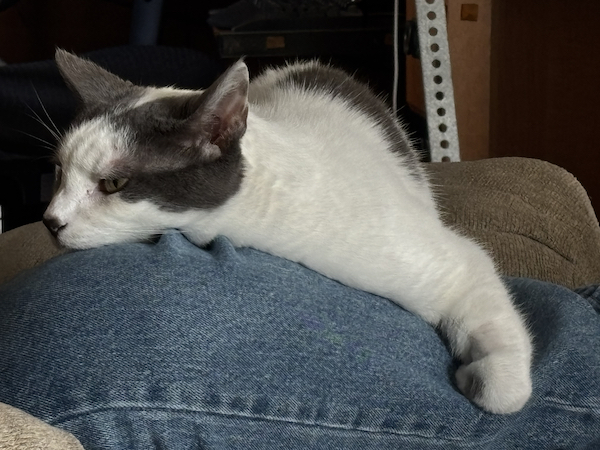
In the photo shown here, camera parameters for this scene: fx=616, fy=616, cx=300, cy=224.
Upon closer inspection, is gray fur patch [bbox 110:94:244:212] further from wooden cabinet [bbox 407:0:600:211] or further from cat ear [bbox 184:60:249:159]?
wooden cabinet [bbox 407:0:600:211]

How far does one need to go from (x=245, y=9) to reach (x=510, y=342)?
63.7 inches

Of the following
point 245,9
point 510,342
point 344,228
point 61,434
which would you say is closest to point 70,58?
point 344,228

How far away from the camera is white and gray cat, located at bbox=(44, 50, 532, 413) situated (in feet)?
2.42

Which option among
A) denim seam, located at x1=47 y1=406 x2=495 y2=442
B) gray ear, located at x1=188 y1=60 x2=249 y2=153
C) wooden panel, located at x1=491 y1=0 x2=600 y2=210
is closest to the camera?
denim seam, located at x1=47 y1=406 x2=495 y2=442

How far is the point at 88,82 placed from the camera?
85cm

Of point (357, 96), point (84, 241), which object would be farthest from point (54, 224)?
point (357, 96)

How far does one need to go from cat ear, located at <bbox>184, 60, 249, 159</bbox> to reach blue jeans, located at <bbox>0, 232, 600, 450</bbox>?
0.12 metres

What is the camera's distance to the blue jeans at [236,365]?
542mm

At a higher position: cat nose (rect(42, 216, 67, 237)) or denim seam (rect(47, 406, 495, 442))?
cat nose (rect(42, 216, 67, 237))

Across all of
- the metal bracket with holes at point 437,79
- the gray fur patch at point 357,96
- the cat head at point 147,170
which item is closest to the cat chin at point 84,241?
the cat head at point 147,170

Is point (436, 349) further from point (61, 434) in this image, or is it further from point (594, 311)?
point (61, 434)

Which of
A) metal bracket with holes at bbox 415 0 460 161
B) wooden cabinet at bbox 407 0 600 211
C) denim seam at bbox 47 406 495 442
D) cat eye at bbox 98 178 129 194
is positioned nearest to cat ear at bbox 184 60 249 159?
cat eye at bbox 98 178 129 194

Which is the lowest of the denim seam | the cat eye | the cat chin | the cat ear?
the denim seam

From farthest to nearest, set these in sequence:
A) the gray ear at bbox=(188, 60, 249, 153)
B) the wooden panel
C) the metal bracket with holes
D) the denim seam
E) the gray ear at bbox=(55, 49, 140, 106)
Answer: the wooden panel < the metal bracket with holes < the gray ear at bbox=(55, 49, 140, 106) < the gray ear at bbox=(188, 60, 249, 153) < the denim seam
